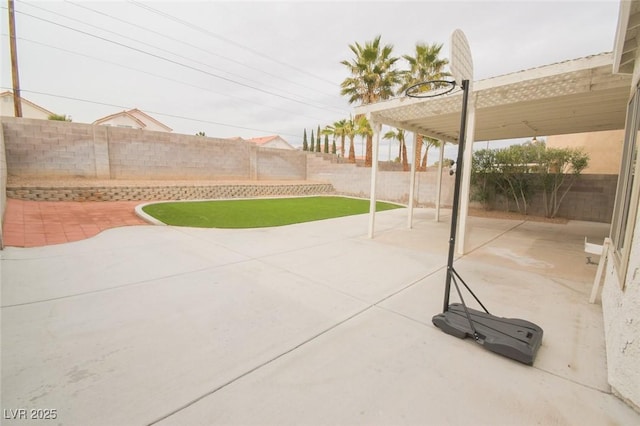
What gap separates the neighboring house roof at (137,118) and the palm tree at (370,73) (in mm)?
26284

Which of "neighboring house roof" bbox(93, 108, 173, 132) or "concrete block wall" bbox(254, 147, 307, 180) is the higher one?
"neighboring house roof" bbox(93, 108, 173, 132)

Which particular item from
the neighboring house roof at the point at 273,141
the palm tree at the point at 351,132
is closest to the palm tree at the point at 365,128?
the palm tree at the point at 351,132

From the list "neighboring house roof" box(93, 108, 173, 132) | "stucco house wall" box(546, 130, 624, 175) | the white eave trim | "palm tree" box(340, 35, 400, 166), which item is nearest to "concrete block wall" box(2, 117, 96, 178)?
"palm tree" box(340, 35, 400, 166)

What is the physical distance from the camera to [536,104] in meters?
5.22

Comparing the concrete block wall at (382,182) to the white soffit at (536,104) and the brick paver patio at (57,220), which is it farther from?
the brick paver patio at (57,220)

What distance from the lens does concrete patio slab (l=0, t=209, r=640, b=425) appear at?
160 centimetres

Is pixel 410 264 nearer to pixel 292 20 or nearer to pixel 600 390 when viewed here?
pixel 600 390

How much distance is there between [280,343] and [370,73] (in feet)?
60.2

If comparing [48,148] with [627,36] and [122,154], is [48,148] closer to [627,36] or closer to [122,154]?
[122,154]

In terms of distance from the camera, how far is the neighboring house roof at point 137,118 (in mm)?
29125

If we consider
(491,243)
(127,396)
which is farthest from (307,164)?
(127,396)

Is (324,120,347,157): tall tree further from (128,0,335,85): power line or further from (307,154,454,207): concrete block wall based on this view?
(307,154,454,207): concrete block wall

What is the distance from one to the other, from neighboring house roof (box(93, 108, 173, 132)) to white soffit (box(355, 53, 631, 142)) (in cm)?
3407

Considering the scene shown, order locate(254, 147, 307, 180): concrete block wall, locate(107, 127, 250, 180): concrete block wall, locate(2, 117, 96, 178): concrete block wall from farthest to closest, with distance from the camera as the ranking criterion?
locate(254, 147, 307, 180): concrete block wall
locate(107, 127, 250, 180): concrete block wall
locate(2, 117, 96, 178): concrete block wall
